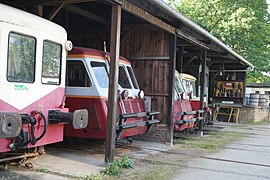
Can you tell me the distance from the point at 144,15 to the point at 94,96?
222 centimetres

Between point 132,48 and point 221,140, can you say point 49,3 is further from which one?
point 221,140

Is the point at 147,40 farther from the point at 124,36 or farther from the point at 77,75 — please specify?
the point at 77,75

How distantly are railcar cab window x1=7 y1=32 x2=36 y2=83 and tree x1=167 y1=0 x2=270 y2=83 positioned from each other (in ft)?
57.5

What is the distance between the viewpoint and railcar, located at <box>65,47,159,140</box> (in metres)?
6.80

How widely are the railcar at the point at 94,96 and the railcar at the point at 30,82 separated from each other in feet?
3.73

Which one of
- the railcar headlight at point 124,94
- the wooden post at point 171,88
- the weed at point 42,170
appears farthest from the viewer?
the wooden post at point 171,88

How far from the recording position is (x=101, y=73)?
23.8ft

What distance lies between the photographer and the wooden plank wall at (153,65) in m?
9.05

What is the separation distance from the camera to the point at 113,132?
20.0ft

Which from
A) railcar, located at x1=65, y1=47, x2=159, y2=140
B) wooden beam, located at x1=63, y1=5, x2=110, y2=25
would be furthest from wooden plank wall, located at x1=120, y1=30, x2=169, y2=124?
railcar, located at x1=65, y1=47, x2=159, y2=140

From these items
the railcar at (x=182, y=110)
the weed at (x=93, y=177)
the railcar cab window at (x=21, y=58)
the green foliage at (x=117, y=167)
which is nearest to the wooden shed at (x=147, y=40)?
the railcar at (x=182, y=110)

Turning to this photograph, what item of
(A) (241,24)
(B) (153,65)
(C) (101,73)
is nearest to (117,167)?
(C) (101,73)

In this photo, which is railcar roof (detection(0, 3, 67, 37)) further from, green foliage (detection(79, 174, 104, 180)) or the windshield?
the windshield

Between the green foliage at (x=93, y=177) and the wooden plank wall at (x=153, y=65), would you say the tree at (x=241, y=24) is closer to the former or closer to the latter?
the wooden plank wall at (x=153, y=65)
